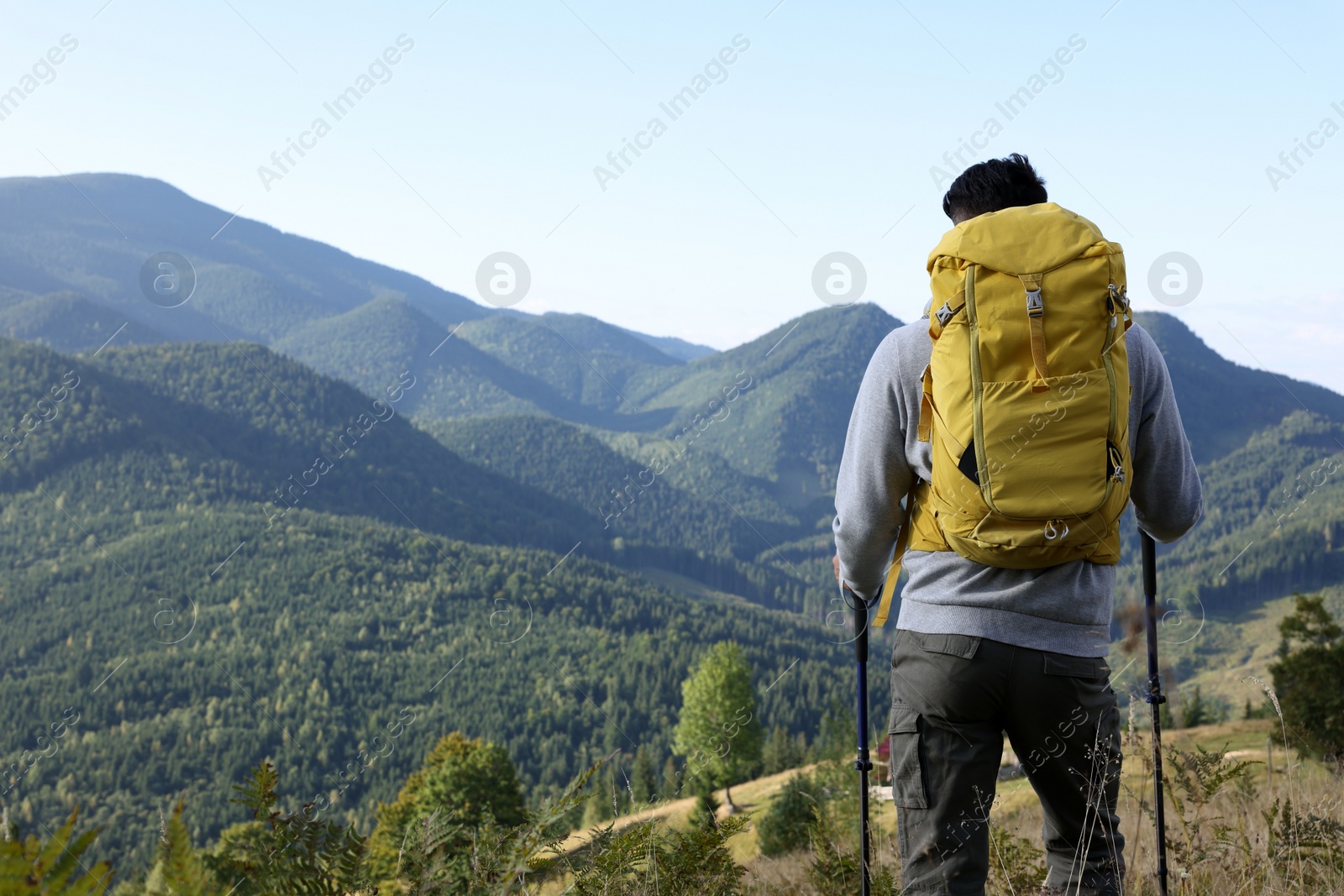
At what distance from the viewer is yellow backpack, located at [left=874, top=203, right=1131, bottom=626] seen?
93.3 inches

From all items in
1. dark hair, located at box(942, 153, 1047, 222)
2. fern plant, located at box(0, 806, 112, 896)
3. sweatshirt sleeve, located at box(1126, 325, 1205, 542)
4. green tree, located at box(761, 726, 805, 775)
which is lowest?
green tree, located at box(761, 726, 805, 775)

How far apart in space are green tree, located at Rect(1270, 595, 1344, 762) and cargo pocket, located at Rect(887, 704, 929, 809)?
17655 millimetres

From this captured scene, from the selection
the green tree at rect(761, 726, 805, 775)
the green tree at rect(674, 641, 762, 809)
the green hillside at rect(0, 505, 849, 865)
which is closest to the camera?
the green tree at rect(674, 641, 762, 809)

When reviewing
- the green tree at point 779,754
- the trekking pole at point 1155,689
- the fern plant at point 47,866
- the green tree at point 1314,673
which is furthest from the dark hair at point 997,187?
the green tree at point 779,754

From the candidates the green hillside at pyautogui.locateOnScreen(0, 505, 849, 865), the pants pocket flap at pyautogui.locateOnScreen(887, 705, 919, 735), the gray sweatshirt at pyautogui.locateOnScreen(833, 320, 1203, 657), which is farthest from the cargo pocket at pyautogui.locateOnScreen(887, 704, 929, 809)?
the green hillside at pyautogui.locateOnScreen(0, 505, 849, 865)

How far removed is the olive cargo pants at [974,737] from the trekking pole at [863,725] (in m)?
0.29

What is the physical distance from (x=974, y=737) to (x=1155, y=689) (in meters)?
1.04

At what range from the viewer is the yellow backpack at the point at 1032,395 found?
7.77ft

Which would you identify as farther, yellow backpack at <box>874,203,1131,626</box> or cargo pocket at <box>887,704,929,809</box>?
cargo pocket at <box>887,704,929,809</box>

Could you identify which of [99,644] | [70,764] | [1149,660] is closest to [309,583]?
[99,644]

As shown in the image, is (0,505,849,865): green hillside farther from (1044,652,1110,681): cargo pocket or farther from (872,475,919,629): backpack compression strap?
(1044,652,1110,681): cargo pocket

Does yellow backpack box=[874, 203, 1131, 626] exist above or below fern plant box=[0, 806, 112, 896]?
above

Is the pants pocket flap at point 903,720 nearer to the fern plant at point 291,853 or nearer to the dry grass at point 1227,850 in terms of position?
the dry grass at point 1227,850

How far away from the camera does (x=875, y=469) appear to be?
2668mm
